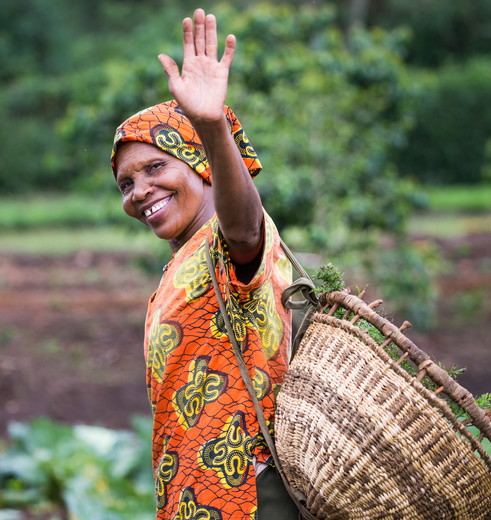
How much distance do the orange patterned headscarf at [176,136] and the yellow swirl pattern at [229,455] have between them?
1.99 feet

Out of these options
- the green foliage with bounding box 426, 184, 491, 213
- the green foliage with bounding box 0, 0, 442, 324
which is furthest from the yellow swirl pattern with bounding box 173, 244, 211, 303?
the green foliage with bounding box 426, 184, 491, 213

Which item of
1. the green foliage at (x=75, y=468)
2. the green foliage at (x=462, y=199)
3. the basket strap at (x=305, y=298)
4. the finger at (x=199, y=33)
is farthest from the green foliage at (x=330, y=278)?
the green foliage at (x=462, y=199)

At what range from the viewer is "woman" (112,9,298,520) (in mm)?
1600

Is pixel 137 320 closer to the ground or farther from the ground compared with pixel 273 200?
farther from the ground

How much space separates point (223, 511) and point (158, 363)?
358mm

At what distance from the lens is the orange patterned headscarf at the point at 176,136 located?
181cm

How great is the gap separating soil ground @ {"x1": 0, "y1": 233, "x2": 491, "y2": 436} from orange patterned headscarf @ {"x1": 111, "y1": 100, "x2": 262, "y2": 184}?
409cm

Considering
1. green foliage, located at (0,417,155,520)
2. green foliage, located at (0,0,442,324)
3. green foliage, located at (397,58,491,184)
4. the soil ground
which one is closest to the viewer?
green foliage, located at (0,417,155,520)

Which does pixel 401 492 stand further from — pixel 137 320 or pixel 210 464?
pixel 137 320

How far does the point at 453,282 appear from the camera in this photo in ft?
32.4

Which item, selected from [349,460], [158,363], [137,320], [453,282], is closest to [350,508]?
[349,460]

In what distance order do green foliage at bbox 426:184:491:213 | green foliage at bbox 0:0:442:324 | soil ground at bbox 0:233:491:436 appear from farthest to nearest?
green foliage at bbox 426:184:491:213
green foliage at bbox 0:0:442:324
soil ground at bbox 0:233:491:436

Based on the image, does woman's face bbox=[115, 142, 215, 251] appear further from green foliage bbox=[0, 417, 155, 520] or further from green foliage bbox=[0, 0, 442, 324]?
green foliage bbox=[0, 0, 442, 324]

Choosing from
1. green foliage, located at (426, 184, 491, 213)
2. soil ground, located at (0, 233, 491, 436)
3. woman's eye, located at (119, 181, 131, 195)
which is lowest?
woman's eye, located at (119, 181, 131, 195)
